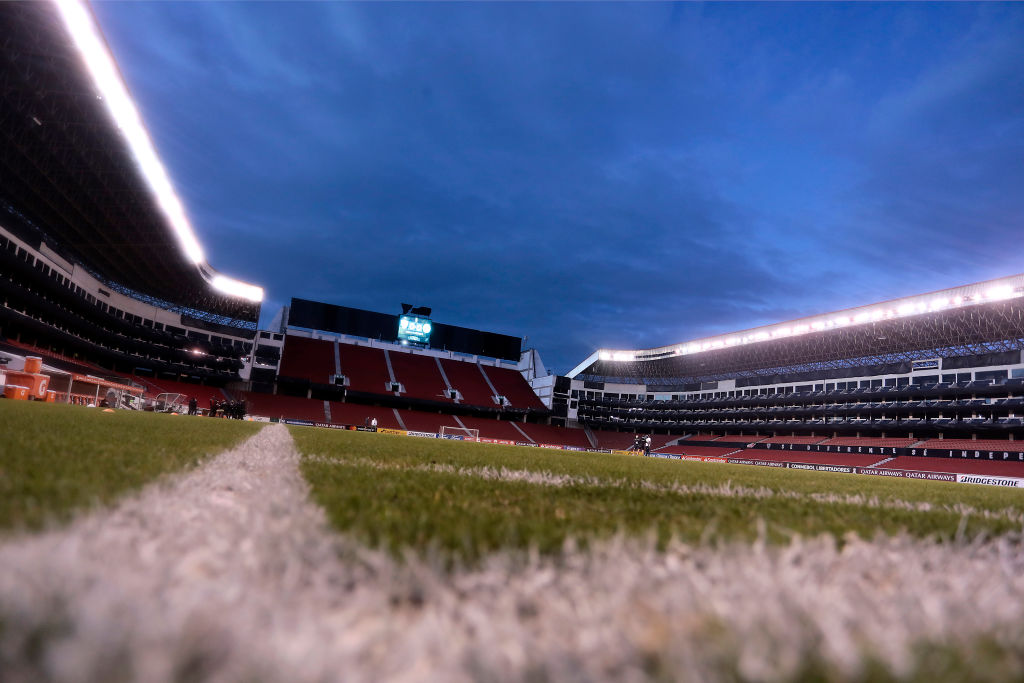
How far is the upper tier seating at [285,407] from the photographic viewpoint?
45.2 metres

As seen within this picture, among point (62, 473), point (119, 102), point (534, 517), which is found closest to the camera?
point (534, 517)

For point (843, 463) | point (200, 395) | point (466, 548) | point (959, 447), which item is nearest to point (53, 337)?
point (200, 395)

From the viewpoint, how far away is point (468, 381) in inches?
2387

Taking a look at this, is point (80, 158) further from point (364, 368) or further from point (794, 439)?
point (794, 439)

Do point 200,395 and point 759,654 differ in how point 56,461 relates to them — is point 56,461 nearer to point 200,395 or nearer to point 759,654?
point 759,654

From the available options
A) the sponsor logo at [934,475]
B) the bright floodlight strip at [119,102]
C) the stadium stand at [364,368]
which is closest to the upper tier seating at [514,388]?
the stadium stand at [364,368]

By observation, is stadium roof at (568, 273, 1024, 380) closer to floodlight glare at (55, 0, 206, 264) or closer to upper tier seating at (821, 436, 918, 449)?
upper tier seating at (821, 436, 918, 449)

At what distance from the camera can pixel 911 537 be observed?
274 centimetres

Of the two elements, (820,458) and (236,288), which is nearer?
(820,458)

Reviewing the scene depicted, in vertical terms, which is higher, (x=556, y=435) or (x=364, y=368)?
(x=364, y=368)

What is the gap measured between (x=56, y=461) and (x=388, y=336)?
57596 mm

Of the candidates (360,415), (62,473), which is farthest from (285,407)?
(62,473)

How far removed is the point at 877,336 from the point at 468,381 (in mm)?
36773

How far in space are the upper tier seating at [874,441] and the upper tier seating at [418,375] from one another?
33.8 metres
